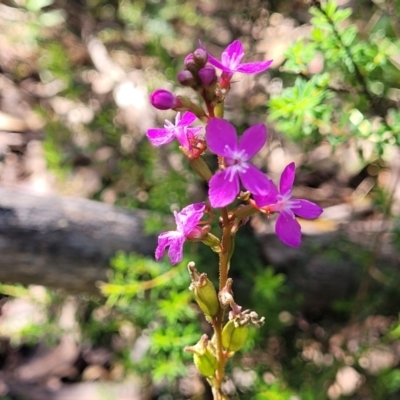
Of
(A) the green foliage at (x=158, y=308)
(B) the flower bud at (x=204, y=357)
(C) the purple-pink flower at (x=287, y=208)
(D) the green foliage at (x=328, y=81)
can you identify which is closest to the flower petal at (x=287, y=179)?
(C) the purple-pink flower at (x=287, y=208)

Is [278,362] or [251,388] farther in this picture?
[278,362]

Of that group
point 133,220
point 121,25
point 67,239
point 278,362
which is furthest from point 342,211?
point 121,25

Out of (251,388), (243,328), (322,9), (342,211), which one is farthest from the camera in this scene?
(342,211)

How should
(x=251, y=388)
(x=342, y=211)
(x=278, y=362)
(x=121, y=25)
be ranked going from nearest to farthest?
(x=251, y=388) → (x=278, y=362) → (x=342, y=211) → (x=121, y=25)

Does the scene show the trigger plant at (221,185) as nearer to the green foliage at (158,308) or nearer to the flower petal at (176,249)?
the flower petal at (176,249)

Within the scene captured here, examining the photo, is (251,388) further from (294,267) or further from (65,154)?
(65,154)

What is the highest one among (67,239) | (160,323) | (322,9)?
(322,9)

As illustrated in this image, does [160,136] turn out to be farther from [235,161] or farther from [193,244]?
[193,244]
